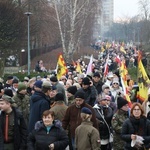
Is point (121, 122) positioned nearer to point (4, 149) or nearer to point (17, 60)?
point (4, 149)

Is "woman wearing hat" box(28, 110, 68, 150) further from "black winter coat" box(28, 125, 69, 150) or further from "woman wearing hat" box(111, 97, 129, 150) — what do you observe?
"woman wearing hat" box(111, 97, 129, 150)

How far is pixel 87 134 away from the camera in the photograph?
7227mm

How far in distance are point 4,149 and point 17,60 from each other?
113ft

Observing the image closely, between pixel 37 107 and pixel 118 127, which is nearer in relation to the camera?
pixel 118 127

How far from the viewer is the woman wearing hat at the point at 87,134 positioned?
23.6 feet

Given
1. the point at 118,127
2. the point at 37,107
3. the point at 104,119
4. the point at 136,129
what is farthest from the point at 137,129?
the point at 37,107

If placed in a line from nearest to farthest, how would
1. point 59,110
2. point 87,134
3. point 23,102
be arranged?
point 87,134 < point 59,110 < point 23,102

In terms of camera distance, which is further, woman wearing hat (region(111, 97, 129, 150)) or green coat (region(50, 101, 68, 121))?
green coat (region(50, 101, 68, 121))

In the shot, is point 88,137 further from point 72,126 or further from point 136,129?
point 72,126

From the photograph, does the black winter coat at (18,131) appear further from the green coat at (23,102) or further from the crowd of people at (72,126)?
the green coat at (23,102)

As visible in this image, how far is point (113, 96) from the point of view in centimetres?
1139

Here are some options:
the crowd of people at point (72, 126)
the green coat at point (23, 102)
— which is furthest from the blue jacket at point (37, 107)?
the green coat at point (23, 102)

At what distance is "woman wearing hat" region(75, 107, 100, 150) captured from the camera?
283 inches

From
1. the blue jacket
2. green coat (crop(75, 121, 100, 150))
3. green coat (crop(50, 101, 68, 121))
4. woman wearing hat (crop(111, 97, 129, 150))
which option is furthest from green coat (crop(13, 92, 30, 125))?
green coat (crop(75, 121, 100, 150))
